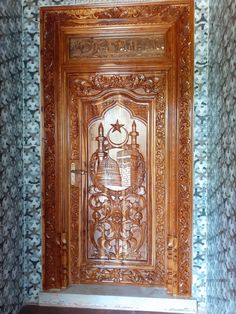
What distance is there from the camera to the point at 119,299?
9.18ft

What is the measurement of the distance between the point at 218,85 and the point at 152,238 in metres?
1.24

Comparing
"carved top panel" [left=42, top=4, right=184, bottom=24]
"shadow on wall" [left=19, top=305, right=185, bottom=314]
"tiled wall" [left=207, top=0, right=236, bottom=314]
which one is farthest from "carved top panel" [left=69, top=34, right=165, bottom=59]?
"shadow on wall" [left=19, top=305, right=185, bottom=314]

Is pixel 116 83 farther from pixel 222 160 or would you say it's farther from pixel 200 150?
pixel 222 160

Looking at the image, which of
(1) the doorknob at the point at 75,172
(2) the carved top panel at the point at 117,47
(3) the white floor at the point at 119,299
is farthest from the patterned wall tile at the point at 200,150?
(1) the doorknob at the point at 75,172

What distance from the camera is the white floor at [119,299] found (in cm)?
276

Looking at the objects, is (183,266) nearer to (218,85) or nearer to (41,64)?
(218,85)

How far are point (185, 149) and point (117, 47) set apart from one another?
900 millimetres

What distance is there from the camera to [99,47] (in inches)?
112

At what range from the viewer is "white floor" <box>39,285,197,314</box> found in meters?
2.76

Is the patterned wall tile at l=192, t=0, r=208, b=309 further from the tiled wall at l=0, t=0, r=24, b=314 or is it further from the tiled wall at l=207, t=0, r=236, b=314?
the tiled wall at l=0, t=0, r=24, b=314

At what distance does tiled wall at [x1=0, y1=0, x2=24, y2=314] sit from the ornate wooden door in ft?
0.63

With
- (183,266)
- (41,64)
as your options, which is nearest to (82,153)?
(41,64)

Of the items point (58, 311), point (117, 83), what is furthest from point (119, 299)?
point (117, 83)

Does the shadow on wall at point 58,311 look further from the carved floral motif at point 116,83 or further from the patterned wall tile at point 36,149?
the carved floral motif at point 116,83
